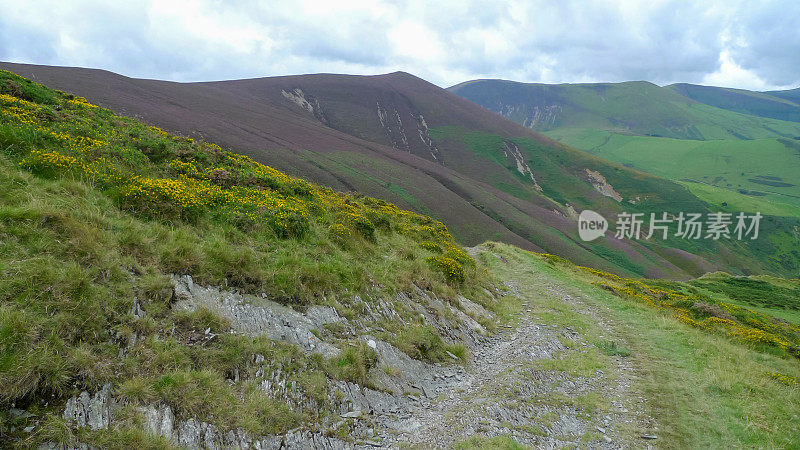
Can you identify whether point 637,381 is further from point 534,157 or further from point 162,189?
point 534,157

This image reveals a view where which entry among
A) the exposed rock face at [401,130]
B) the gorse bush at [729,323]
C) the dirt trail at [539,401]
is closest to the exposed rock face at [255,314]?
the dirt trail at [539,401]

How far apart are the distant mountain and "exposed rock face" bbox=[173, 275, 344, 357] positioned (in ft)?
157

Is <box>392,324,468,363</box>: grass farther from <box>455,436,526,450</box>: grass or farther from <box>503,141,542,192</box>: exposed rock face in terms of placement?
<box>503,141,542,192</box>: exposed rock face

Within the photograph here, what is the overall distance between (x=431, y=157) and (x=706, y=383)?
117602 mm

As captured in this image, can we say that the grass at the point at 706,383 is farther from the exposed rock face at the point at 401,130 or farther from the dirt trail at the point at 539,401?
the exposed rock face at the point at 401,130

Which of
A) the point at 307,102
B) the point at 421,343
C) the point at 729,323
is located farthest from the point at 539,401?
the point at 307,102

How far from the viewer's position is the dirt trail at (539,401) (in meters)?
8.91

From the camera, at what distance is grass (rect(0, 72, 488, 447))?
18.7 feet

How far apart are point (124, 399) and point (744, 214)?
206 meters

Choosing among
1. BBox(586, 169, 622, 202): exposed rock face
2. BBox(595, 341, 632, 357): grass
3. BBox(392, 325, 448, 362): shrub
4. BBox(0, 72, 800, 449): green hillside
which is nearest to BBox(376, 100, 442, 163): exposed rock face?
BBox(586, 169, 622, 202): exposed rock face

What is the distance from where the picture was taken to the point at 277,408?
7336mm

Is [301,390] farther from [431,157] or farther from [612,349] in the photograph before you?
[431,157]

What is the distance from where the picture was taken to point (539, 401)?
10.6 meters

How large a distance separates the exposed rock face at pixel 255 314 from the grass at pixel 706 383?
372 inches
